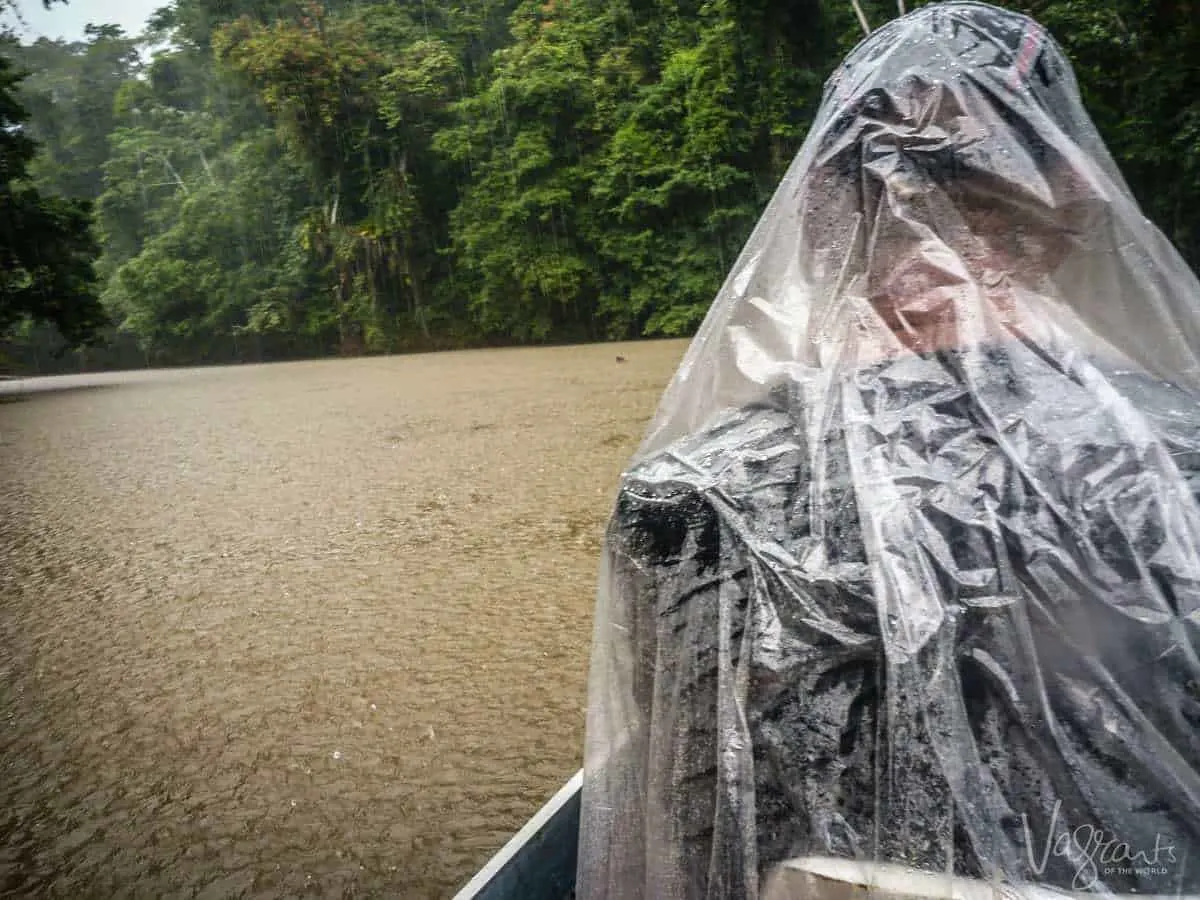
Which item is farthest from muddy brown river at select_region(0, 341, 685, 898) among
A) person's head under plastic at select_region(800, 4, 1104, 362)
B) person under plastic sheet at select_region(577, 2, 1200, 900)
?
person's head under plastic at select_region(800, 4, 1104, 362)

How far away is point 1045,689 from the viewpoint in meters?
0.89

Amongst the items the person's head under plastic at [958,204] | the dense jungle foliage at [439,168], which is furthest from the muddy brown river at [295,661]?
the dense jungle foliage at [439,168]

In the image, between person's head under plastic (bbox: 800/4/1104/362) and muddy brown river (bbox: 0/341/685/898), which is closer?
person's head under plastic (bbox: 800/4/1104/362)

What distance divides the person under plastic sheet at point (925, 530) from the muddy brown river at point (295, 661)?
1.03 meters

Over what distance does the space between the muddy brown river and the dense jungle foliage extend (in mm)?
10283

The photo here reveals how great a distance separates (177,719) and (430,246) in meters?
20.7

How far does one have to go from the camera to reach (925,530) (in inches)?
37.3

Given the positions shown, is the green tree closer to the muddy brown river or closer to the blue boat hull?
the muddy brown river

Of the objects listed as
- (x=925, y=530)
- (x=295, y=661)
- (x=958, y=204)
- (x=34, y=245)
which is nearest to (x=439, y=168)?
(x=34, y=245)

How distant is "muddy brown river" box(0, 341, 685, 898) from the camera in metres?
1.90

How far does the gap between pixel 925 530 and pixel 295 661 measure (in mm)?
2522

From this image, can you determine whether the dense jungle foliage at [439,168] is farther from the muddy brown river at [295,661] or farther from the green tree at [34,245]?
the muddy brown river at [295,661]

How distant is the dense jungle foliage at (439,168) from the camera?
49.8 feet

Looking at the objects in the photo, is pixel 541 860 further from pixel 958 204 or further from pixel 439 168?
pixel 439 168
